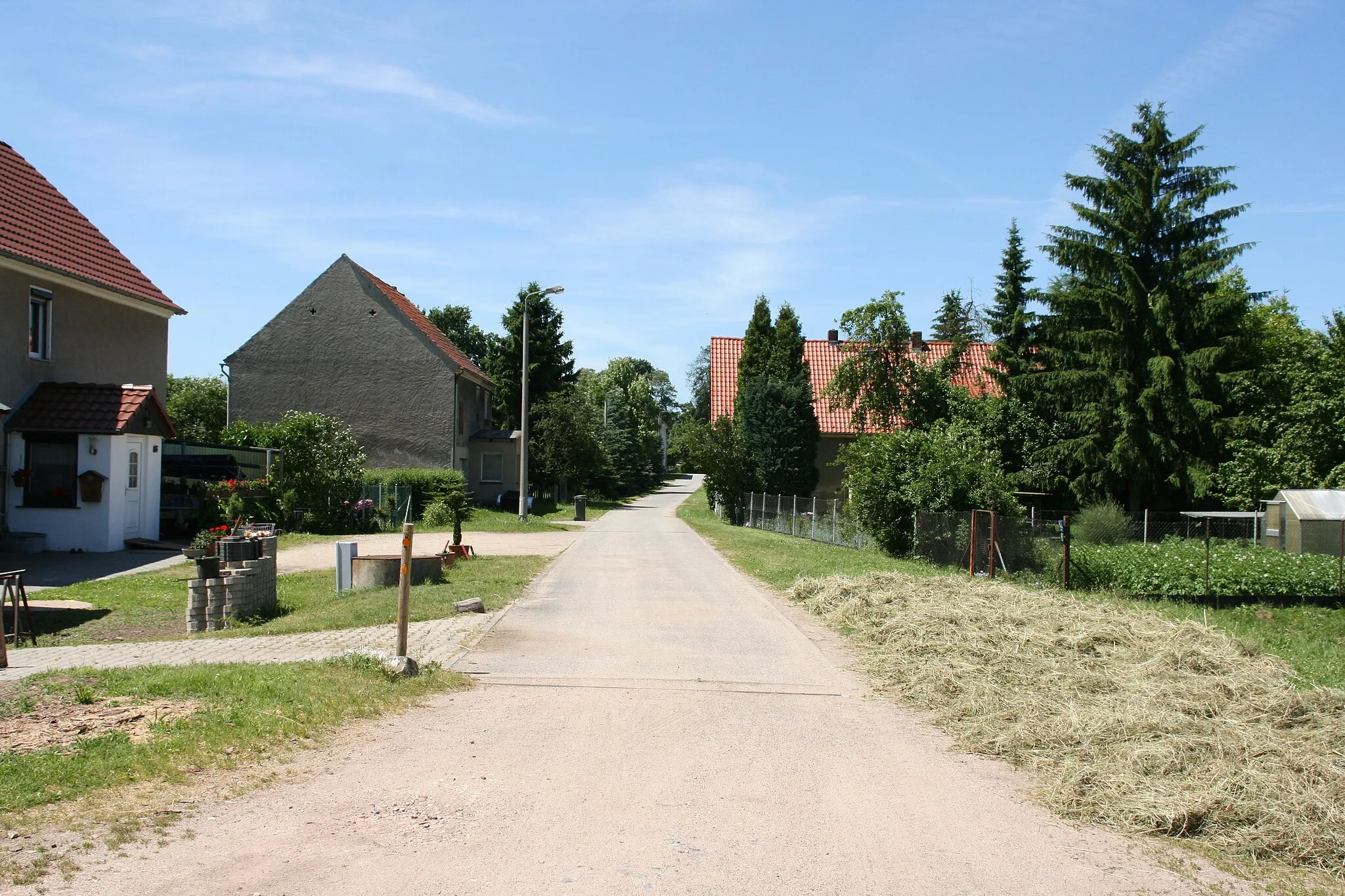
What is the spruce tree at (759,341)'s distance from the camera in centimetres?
4875

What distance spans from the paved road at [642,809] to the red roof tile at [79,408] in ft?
52.0

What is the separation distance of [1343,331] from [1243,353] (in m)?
4.40

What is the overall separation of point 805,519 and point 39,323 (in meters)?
22.1

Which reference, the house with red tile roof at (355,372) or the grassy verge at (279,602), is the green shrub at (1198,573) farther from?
the house with red tile roof at (355,372)

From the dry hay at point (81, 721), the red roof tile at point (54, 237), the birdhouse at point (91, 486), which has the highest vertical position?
the red roof tile at point (54, 237)

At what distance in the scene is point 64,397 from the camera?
22.1 meters

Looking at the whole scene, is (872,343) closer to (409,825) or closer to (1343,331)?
(1343,331)

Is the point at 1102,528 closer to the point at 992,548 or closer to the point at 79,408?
A: the point at 992,548

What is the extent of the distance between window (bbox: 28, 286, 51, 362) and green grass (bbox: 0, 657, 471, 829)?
55.3 feet

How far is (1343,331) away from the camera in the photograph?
35.1 metres

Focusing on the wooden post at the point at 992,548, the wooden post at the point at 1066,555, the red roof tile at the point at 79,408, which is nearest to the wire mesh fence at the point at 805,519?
the wooden post at the point at 992,548

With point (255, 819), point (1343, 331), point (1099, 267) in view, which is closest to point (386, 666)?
point (255, 819)

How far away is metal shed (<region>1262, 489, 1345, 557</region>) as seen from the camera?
24.6 meters

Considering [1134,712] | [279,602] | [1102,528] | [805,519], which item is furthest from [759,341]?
[1134,712]
